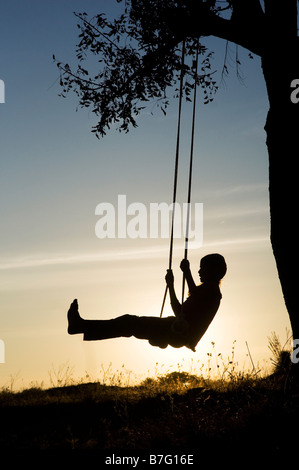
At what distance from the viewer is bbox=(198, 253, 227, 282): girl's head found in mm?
8461

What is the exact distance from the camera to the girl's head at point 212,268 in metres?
8.46

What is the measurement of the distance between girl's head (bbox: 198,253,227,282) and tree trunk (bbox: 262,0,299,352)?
1.02 meters

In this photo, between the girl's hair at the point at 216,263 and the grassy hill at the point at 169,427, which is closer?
the grassy hill at the point at 169,427

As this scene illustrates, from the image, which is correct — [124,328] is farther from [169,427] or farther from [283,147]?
[283,147]

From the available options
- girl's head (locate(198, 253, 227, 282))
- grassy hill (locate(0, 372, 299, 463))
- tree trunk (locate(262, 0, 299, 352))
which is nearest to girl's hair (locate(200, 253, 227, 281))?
girl's head (locate(198, 253, 227, 282))

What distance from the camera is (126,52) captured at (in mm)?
12055

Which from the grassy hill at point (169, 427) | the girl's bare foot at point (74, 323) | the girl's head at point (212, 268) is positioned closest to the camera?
the grassy hill at point (169, 427)

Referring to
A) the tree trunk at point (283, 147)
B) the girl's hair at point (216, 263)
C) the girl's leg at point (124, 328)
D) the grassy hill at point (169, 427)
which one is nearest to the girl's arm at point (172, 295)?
the girl's leg at point (124, 328)

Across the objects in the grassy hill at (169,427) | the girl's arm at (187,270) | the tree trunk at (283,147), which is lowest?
the grassy hill at (169,427)

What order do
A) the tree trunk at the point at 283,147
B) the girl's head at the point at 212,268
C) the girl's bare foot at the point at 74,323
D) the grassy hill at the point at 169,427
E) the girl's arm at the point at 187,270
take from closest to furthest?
the grassy hill at the point at 169,427 < the girl's arm at the point at 187,270 < the girl's bare foot at the point at 74,323 < the girl's head at the point at 212,268 < the tree trunk at the point at 283,147

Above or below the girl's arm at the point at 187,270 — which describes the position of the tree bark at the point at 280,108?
above

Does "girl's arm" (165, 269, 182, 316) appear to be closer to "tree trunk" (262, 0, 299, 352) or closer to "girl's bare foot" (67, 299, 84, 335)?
"girl's bare foot" (67, 299, 84, 335)

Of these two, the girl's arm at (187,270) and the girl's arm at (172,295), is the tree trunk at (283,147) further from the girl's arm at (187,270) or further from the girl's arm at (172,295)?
the girl's arm at (172,295)
